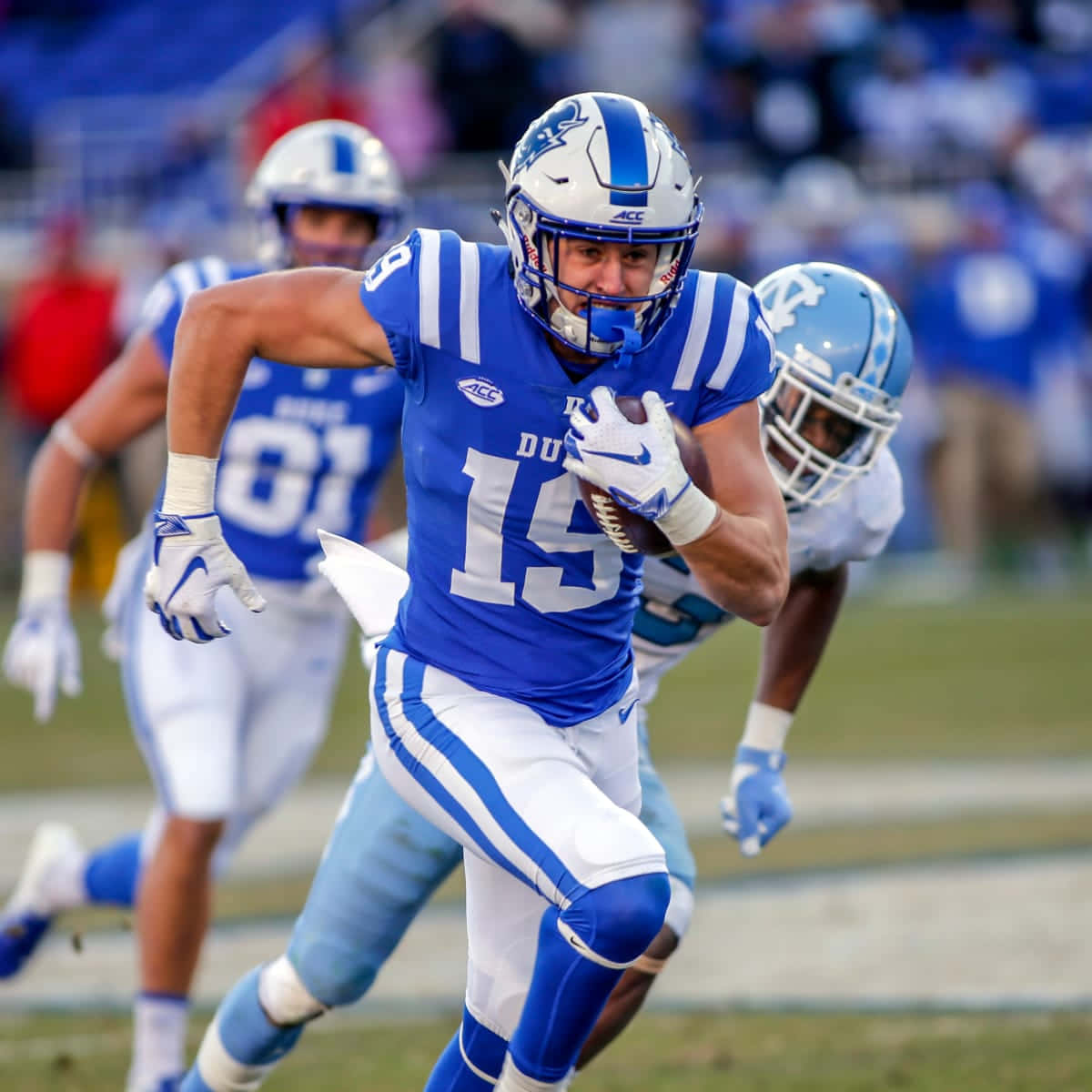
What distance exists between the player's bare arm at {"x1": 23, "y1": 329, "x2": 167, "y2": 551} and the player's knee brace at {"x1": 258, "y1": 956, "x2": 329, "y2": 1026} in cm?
137

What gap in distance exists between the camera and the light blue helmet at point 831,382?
13.1 ft

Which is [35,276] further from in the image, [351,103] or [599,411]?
[599,411]

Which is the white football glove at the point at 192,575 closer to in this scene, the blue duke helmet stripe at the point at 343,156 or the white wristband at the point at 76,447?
the white wristband at the point at 76,447

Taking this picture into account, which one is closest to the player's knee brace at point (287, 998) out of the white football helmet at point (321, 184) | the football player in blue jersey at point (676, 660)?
the football player in blue jersey at point (676, 660)

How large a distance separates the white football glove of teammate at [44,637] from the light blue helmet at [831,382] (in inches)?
69.3

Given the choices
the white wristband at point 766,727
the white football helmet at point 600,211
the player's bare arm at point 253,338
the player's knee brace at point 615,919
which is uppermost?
the white football helmet at point 600,211

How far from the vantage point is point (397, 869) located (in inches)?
152

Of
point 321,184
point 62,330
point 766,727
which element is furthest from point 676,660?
point 62,330

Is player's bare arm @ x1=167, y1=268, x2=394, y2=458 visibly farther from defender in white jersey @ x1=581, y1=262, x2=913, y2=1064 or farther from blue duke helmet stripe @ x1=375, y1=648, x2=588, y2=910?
defender in white jersey @ x1=581, y1=262, x2=913, y2=1064

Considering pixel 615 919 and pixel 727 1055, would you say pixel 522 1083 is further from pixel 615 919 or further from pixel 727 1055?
pixel 727 1055

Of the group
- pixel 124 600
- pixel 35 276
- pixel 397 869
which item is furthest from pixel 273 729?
pixel 35 276

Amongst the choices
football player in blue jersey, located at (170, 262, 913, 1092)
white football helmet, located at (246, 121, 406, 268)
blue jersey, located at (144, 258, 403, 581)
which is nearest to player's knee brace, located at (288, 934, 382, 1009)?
football player in blue jersey, located at (170, 262, 913, 1092)

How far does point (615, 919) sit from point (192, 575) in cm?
99

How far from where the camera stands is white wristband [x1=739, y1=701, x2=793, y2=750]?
14.4ft
